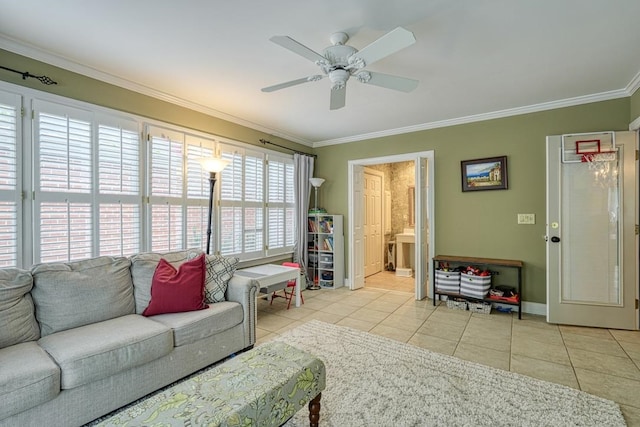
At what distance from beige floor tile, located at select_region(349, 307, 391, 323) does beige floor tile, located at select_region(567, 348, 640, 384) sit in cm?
181

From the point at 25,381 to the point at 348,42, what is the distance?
2.92 metres

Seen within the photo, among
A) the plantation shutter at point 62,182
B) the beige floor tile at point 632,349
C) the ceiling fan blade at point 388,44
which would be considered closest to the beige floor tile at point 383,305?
the beige floor tile at point 632,349

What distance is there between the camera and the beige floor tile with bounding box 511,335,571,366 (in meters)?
2.71

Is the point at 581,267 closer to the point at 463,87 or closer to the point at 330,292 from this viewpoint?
the point at 463,87

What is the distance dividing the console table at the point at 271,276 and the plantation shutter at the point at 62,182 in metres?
1.63

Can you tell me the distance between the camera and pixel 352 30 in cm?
226

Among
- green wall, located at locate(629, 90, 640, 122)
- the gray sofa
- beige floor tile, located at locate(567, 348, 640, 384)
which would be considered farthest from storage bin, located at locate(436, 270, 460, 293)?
the gray sofa

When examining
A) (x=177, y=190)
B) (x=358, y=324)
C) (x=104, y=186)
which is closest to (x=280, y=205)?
(x=177, y=190)

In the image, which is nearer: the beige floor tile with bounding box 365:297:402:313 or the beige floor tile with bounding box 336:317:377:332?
the beige floor tile with bounding box 336:317:377:332

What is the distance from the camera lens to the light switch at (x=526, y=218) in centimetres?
391

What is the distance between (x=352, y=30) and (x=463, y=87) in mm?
1647

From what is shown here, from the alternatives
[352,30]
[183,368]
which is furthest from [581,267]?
[183,368]

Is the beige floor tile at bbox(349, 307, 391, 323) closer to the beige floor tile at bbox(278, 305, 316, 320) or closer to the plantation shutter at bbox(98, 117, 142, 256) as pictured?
the beige floor tile at bbox(278, 305, 316, 320)

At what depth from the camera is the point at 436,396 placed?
2148 mm
